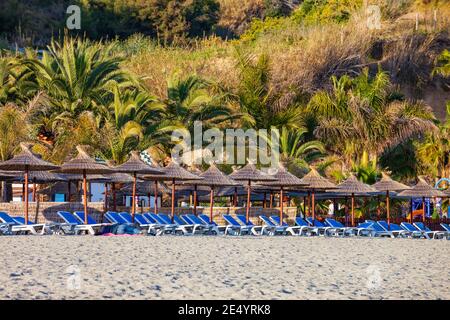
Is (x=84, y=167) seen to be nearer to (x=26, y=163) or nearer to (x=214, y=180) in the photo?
(x=26, y=163)

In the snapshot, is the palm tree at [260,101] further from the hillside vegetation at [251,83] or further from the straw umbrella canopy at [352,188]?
the straw umbrella canopy at [352,188]

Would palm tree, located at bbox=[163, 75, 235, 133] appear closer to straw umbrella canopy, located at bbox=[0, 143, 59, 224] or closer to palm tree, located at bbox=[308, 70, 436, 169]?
palm tree, located at bbox=[308, 70, 436, 169]

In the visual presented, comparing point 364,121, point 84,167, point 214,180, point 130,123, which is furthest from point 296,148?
point 84,167

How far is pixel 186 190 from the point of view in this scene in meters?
28.0

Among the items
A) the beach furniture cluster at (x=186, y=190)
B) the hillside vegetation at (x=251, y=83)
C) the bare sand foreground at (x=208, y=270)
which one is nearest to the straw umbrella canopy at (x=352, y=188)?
the beach furniture cluster at (x=186, y=190)

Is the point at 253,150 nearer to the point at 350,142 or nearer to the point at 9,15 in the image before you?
the point at 350,142

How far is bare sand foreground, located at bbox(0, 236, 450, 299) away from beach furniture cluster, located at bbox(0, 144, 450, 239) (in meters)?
2.41

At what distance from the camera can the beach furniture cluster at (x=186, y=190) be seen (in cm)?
2081

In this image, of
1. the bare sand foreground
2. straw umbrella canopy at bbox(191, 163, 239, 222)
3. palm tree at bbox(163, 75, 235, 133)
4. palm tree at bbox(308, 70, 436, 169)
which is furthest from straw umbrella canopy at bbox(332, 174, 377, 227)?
palm tree at bbox(308, 70, 436, 169)

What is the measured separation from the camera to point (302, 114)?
36.0 meters

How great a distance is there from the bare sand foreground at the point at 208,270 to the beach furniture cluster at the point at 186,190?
241cm

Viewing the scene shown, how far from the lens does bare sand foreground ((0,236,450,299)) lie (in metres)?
11.0
